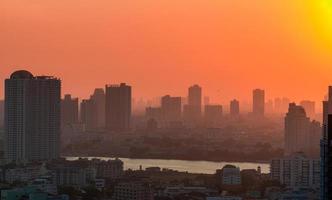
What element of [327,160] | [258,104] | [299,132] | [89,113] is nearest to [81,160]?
[299,132]

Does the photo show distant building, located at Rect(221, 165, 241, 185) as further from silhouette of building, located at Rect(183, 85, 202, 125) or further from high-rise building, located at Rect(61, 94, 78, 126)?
silhouette of building, located at Rect(183, 85, 202, 125)

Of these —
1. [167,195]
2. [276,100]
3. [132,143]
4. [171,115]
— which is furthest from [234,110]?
[167,195]

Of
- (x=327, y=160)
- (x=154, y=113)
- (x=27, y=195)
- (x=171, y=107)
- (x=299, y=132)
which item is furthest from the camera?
(x=171, y=107)

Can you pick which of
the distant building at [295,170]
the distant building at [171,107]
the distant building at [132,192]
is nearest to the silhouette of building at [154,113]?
the distant building at [171,107]

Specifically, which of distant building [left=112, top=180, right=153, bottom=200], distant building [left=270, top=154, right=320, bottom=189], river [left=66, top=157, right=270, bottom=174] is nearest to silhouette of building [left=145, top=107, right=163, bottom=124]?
river [left=66, top=157, right=270, bottom=174]

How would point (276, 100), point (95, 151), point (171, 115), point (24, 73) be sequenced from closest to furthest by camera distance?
point (24, 73)
point (95, 151)
point (171, 115)
point (276, 100)

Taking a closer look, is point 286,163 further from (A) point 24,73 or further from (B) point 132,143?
(B) point 132,143

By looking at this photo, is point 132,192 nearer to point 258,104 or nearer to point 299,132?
point 299,132
